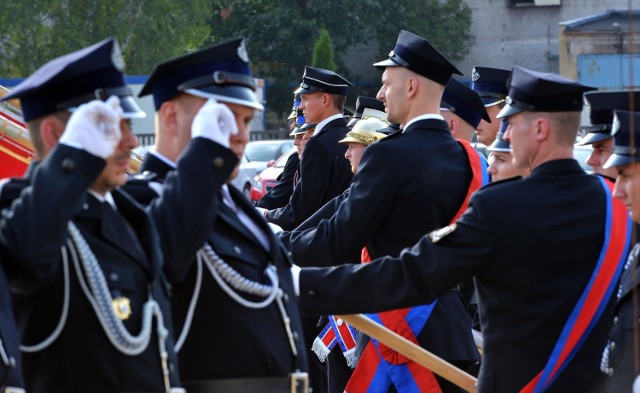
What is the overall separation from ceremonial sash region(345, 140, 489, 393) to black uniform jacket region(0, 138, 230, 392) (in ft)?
7.33

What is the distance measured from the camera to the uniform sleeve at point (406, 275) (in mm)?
4695

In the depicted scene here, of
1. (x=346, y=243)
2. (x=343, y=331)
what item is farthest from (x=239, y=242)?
(x=343, y=331)

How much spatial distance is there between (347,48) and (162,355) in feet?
153

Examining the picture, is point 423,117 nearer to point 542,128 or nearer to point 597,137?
point 597,137

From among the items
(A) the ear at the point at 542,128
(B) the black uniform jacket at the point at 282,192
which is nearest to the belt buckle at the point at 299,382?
(A) the ear at the point at 542,128

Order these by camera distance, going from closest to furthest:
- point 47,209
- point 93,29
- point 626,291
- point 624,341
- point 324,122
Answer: point 47,209, point 624,341, point 626,291, point 324,122, point 93,29

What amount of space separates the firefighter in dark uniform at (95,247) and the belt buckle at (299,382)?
0.53 metres

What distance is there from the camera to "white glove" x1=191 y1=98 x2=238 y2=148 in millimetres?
3795

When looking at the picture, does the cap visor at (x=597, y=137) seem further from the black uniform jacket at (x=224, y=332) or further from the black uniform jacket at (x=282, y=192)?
the black uniform jacket at (x=282, y=192)

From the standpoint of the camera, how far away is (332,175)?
28.0ft

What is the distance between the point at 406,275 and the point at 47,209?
192cm

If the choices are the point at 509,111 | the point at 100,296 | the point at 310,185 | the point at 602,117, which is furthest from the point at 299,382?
the point at 310,185

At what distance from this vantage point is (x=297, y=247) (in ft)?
19.8

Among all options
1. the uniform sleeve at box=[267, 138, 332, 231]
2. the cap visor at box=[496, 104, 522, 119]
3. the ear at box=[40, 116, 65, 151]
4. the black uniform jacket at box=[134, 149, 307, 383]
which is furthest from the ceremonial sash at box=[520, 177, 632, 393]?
the uniform sleeve at box=[267, 138, 332, 231]
